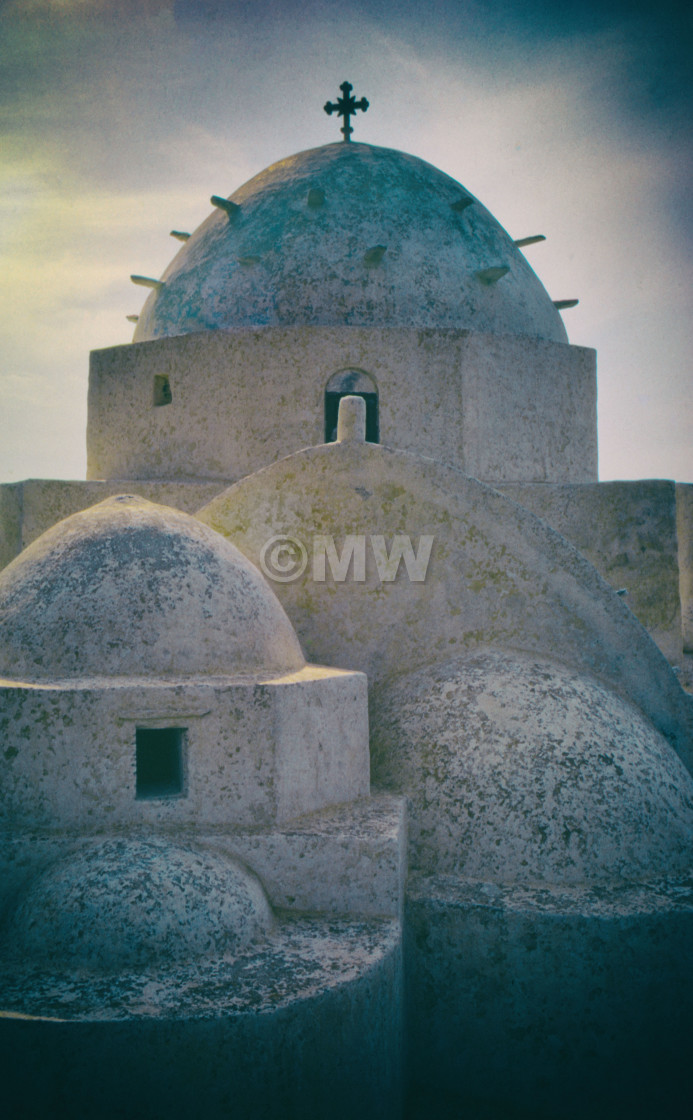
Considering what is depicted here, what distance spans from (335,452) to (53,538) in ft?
7.68

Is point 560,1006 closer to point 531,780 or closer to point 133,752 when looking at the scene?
point 531,780

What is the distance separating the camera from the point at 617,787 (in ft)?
18.6

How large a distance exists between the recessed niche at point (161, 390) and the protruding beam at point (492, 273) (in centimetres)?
389

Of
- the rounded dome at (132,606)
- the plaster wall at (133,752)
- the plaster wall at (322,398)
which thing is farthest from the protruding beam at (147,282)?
the plaster wall at (133,752)

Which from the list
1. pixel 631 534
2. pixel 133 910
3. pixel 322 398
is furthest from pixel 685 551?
pixel 133 910

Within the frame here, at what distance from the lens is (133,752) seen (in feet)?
15.7

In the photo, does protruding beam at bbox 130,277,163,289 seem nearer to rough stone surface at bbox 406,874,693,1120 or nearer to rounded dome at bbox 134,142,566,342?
rounded dome at bbox 134,142,566,342

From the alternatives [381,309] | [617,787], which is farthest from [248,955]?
[381,309]

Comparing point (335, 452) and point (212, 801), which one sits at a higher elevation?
point (335, 452)

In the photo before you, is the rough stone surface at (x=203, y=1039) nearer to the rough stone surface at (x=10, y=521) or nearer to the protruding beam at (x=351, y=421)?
the protruding beam at (x=351, y=421)

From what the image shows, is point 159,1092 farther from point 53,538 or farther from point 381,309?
point 381,309

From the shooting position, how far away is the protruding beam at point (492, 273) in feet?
35.2

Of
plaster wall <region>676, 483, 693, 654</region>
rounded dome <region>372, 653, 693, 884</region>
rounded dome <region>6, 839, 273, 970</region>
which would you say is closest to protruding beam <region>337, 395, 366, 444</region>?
rounded dome <region>372, 653, 693, 884</region>

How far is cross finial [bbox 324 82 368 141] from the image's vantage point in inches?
485
